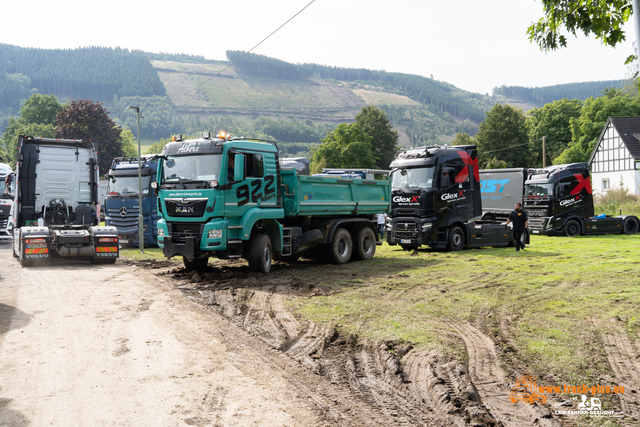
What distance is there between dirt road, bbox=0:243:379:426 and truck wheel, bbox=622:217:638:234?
24.8 meters

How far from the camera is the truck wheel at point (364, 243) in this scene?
53.7ft

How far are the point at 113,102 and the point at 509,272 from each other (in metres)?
202

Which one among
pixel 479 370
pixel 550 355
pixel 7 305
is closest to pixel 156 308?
pixel 7 305

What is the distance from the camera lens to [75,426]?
4.51 meters

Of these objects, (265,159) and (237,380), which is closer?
(237,380)

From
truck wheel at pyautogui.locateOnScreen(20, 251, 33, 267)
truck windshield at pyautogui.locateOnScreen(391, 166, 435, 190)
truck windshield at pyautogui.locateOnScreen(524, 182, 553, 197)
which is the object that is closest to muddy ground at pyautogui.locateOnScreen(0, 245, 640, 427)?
truck wheel at pyautogui.locateOnScreen(20, 251, 33, 267)

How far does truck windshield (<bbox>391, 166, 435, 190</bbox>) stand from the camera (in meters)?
18.2

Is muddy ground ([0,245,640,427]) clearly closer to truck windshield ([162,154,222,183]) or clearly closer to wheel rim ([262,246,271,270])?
wheel rim ([262,246,271,270])

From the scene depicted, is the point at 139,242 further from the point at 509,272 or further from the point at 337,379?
the point at 337,379

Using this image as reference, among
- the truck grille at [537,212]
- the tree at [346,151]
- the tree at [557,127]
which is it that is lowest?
the truck grille at [537,212]

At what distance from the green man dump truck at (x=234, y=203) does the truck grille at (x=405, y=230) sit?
4.57 metres

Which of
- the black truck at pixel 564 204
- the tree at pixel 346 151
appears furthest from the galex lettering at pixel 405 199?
the tree at pixel 346 151

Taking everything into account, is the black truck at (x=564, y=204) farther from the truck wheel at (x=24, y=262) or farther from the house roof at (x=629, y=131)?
the house roof at (x=629, y=131)

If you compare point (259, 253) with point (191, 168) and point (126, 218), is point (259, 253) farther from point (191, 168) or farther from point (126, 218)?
point (126, 218)
